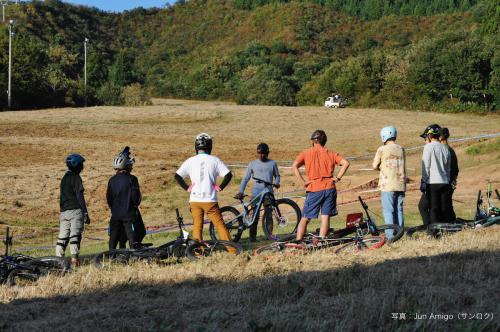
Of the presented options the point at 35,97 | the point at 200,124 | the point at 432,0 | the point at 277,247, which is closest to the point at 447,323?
the point at 277,247

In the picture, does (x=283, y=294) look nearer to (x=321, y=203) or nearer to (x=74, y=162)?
(x=321, y=203)

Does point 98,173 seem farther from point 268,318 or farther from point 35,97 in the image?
point 35,97

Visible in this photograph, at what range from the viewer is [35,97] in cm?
6706

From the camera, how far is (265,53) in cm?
11775

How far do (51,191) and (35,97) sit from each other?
43035 millimetres

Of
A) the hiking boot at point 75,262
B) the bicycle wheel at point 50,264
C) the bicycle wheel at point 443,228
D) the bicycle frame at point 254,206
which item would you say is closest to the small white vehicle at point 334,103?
the bicycle frame at point 254,206

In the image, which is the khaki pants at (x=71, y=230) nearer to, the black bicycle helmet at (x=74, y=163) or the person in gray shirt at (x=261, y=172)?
the black bicycle helmet at (x=74, y=163)

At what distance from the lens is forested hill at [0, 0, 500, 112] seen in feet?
215

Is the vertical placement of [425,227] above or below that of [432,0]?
below

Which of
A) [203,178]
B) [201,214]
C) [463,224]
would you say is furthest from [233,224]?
[463,224]

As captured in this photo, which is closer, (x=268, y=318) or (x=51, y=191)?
(x=268, y=318)

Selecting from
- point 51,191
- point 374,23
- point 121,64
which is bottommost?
point 51,191

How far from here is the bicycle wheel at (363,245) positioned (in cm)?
939

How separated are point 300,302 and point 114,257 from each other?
372 centimetres
